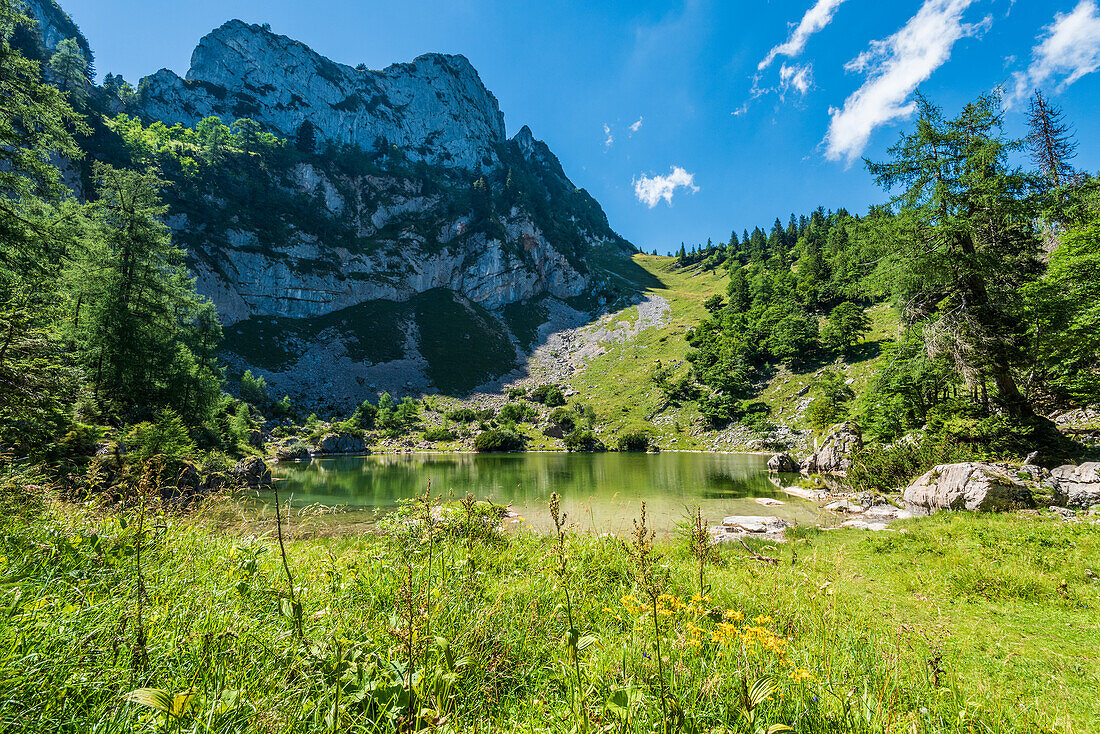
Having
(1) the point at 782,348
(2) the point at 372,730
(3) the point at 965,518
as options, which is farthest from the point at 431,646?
(1) the point at 782,348

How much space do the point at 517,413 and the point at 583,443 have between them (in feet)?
50.9

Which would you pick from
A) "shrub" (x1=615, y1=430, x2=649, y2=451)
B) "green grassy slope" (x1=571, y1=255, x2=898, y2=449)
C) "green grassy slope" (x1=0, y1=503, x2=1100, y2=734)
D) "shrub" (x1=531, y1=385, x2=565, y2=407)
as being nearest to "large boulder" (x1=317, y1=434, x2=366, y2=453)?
"shrub" (x1=531, y1=385, x2=565, y2=407)

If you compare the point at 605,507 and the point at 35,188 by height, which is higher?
the point at 35,188

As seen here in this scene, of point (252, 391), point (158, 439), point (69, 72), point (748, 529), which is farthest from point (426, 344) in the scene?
point (69, 72)

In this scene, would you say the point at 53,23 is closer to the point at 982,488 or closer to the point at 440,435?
the point at 440,435

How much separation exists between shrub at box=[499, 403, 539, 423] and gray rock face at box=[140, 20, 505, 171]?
109957 mm

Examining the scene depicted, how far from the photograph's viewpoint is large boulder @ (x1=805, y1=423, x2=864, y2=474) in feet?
70.9

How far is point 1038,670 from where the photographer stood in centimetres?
387

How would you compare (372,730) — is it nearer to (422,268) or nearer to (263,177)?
(422,268)

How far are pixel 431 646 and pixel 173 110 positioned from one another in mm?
162147

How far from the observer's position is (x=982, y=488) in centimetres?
1010

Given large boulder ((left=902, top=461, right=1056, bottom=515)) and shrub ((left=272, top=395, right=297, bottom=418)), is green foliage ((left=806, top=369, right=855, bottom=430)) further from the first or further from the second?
shrub ((left=272, top=395, right=297, bottom=418))

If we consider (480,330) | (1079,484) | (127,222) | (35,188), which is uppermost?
(480,330)

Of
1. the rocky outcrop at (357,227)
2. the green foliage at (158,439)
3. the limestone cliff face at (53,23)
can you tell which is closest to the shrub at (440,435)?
the rocky outcrop at (357,227)
